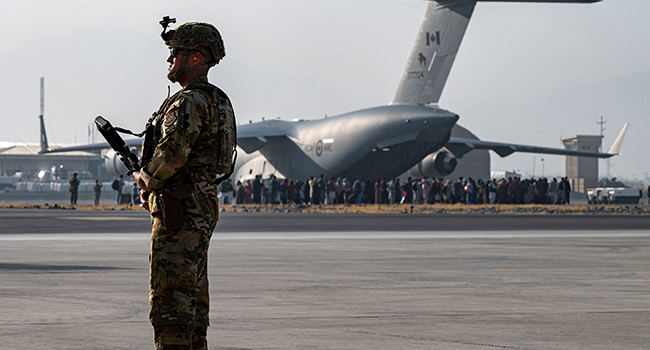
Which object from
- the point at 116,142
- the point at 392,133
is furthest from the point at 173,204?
the point at 392,133

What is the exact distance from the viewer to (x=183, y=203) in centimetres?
495

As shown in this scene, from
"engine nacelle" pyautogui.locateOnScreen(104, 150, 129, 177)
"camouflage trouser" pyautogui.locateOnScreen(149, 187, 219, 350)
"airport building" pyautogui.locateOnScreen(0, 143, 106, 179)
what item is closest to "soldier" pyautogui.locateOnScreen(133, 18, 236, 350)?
"camouflage trouser" pyautogui.locateOnScreen(149, 187, 219, 350)

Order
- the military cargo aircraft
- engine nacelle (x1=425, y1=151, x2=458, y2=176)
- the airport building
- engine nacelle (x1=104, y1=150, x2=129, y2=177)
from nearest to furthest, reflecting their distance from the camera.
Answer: the military cargo aircraft < engine nacelle (x1=425, y1=151, x2=458, y2=176) < engine nacelle (x1=104, y1=150, x2=129, y2=177) < the airport building

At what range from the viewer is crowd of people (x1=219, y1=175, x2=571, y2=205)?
1761 inches

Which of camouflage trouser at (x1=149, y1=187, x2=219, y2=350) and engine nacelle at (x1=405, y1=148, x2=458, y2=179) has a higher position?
engine nacelle at (x1=405, y1=148, x2=458, y2=179)

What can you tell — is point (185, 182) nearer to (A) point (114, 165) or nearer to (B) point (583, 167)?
(A) point (114, 165)

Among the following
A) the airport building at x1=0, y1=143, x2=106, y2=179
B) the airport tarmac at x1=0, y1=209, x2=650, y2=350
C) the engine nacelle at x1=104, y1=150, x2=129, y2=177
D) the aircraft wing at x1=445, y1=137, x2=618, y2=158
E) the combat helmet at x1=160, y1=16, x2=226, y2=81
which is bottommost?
the airport tarmac at x1=0, y1=209, x2=650, y2=350

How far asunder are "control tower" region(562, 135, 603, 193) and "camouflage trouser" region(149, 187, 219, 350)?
100731 millimetres

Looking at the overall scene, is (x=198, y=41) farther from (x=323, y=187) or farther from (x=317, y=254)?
(x=323, y=187)

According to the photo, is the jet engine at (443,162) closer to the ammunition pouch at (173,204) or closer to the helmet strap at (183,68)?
the helmet strap at (183,68)

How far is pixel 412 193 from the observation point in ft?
154

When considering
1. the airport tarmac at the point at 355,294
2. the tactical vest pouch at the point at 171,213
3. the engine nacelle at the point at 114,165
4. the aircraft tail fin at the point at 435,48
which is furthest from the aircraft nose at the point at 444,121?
the tactical vest pouch at the point at 171,213

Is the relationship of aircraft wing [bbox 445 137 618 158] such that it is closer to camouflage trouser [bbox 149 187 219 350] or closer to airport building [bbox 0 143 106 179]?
camouflage trouser [bbox 149 187 219 350]

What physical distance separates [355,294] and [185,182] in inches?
173
